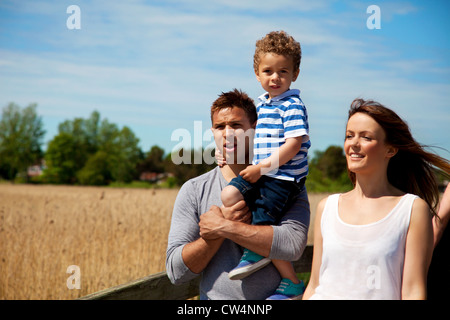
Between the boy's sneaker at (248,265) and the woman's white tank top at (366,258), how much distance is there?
1.29ft

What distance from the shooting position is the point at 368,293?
2262mm

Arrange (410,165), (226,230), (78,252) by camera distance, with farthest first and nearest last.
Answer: (78,252) < (410,165) < (226,230)

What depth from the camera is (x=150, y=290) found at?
358 cm

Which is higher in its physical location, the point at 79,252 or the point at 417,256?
the point at 417,256

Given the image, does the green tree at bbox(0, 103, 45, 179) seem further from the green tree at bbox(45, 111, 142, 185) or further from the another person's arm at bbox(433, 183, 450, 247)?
the another person's arm at bbox(433, 183, 450, 247)

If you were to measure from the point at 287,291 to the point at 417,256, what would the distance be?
2.68 ft

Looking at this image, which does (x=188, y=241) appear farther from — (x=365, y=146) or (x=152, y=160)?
(x=152, y=160)

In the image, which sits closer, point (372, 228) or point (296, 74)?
point (372, 228)

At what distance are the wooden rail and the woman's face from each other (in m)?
1.94

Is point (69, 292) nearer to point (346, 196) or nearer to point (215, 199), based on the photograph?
point (215, 199)

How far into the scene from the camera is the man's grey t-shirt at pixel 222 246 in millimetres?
2666

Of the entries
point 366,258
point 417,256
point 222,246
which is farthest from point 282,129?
point 417,256

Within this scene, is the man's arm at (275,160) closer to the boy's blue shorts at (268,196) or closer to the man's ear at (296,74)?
the boy's blue shorts at (268,196)
